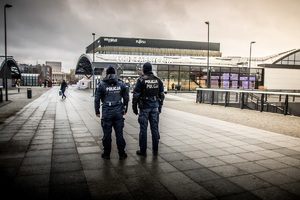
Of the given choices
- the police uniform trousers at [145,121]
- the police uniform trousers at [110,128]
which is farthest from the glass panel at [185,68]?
the police uniform trousers at [110,128]

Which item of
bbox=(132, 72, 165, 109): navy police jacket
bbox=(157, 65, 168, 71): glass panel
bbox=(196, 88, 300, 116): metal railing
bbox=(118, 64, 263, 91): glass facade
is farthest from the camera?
bbox=(118, 64, 263, 91): glass facade

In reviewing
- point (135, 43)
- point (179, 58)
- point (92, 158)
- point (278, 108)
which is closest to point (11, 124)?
point (92, 158)

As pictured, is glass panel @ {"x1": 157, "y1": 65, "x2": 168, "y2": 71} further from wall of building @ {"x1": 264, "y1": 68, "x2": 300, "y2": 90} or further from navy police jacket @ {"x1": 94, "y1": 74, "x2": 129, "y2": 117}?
navy police jacket @ {"x1": 94, "y1": 74, "x2": 129, "y2": 117}

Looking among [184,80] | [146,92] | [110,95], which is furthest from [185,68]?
[110,95]

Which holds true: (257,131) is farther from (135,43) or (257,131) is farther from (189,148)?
(135,43)

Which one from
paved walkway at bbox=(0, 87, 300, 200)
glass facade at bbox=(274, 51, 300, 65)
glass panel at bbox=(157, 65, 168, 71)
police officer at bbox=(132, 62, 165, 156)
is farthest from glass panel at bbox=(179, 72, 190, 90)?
police officer at bbox=(132, 62, 165, 156)

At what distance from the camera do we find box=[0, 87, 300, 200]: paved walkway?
131 inches

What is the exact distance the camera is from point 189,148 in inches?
Answer: 224

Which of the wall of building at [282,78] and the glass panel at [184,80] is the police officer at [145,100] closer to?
the glass panel at [184,80]

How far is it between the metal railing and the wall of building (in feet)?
97.3

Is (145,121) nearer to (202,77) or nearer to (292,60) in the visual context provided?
(202,77)

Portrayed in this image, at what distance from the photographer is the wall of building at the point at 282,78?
42.4 m

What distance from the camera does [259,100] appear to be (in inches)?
560

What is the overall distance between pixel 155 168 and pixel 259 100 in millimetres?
11850
